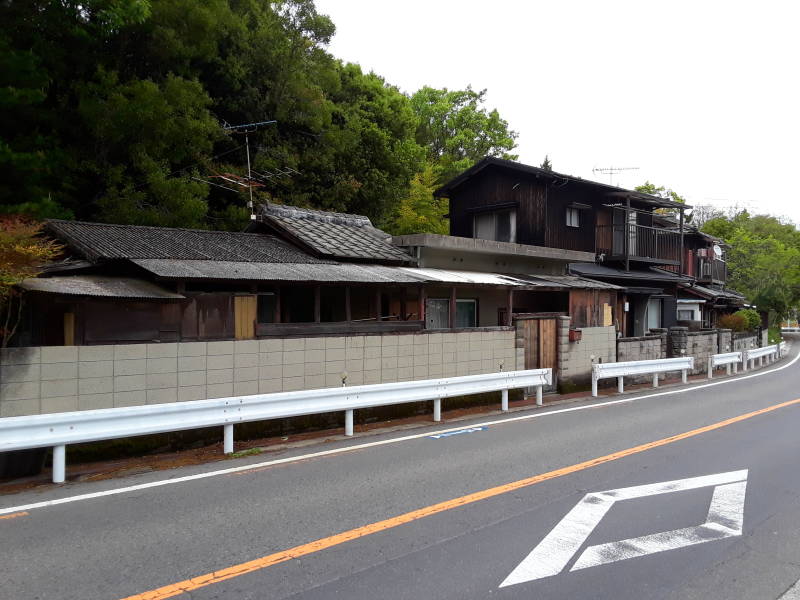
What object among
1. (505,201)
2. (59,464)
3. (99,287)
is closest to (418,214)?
(505,201)

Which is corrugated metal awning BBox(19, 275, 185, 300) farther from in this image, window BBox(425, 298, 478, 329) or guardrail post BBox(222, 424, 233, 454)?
window BBox(425, 298, 478, 329)

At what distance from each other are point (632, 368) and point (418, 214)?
16731 mm

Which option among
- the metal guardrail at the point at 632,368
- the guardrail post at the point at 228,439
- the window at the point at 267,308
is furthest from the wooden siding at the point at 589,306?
the guardrail post at the point at 228,439

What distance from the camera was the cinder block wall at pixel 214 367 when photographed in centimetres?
732

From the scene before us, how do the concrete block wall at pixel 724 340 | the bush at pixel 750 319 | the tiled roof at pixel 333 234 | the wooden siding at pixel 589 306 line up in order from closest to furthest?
the tiled roof at pixel 333 234, the wooden siding at pixel 589 306, the concrete block wall at pixel 724 340, the bush at pixel 750 319

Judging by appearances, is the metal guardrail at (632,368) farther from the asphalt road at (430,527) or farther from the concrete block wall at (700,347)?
the asphalt road at (430,527)

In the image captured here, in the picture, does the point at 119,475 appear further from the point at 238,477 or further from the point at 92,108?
the point at 92,108

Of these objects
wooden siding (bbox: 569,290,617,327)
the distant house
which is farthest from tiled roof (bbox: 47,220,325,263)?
the distant house

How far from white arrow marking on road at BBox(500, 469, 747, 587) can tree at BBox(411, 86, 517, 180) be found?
34882 millimetres

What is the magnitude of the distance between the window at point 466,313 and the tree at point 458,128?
78.1ft

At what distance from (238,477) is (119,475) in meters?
1.52

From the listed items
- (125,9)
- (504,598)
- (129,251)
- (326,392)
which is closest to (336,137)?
(125,9)

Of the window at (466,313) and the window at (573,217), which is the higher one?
the window at (573,217)

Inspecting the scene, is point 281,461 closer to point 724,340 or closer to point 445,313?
point 445,313
